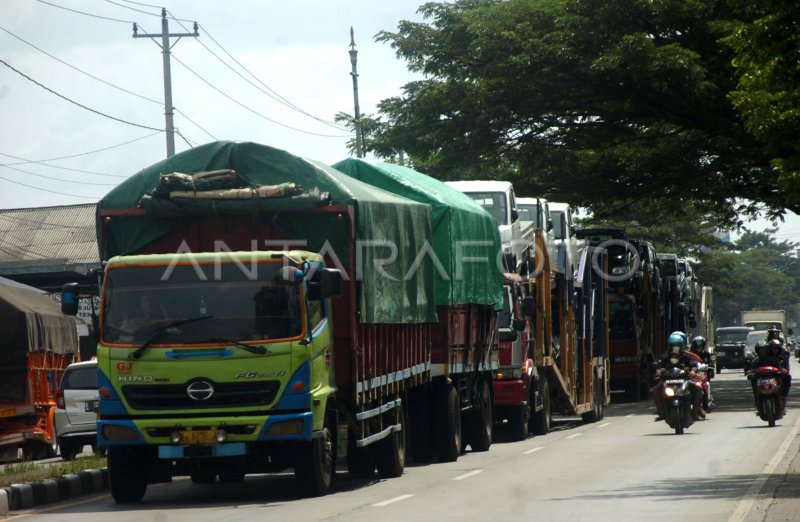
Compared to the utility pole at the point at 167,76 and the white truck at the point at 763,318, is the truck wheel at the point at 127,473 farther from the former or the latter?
the white truck at the point at 763,318

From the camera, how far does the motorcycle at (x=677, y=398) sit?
23484 millimetres

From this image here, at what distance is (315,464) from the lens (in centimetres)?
1417

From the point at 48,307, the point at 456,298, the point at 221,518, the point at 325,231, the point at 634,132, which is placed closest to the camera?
the point at 221,518

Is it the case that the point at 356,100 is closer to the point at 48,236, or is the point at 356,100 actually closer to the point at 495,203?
the point at 48,236

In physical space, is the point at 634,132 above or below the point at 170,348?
above

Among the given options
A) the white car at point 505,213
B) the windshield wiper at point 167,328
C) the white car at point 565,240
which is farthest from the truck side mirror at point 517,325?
the windshield wiper at point 167,328

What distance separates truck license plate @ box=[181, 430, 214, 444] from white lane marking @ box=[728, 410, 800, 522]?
16.0ft

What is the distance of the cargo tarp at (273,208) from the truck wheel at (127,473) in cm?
219

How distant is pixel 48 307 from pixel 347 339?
1303 centimetres

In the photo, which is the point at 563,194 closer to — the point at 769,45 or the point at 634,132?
the point at 634,132

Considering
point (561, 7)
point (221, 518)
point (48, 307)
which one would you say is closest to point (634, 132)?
point (561, 7)

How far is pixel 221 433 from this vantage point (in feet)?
44.5

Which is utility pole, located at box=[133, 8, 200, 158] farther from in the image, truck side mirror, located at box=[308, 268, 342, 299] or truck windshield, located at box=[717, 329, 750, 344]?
truck windshield, located at box=[717, 329, 750, 344]

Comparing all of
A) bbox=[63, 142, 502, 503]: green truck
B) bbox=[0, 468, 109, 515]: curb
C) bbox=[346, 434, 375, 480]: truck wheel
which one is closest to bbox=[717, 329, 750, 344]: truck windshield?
bbox=[63, 142, 502, 503]: green truck
